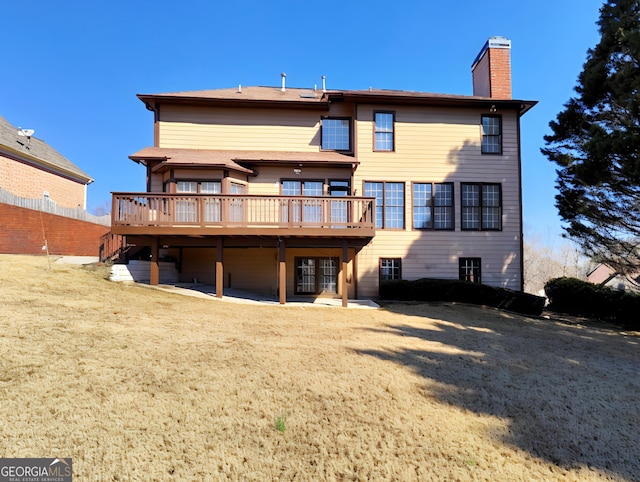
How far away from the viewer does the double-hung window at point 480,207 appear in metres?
15.2

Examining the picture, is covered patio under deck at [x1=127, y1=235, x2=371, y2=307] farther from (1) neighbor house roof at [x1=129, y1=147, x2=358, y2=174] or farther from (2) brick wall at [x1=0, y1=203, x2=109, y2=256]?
(2) brick wall at [x1=0, y1=203, x2=109, y2=256]

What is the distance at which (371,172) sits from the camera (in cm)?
1492

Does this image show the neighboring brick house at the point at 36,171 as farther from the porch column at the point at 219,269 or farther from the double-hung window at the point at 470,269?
the double-hung window at the point at 470,269

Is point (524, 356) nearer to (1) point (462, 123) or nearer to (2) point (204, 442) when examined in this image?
(2) point (204, 442)

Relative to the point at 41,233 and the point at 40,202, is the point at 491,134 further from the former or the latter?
the point at 40,202

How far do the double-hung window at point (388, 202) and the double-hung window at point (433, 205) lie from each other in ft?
2.11

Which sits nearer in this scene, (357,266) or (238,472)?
(238,472)

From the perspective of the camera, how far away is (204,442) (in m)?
3.30

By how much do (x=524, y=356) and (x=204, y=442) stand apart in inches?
252

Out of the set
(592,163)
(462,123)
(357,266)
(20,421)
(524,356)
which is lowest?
(524,356)

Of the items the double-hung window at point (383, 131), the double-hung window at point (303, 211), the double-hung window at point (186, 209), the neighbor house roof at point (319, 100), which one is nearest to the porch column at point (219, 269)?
the double-hung window at point (186, 209)

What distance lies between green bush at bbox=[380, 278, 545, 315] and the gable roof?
21.1m

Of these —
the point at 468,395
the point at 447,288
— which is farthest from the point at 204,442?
the point at 447,288

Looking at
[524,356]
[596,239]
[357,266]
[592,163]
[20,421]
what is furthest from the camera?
[357,266]
